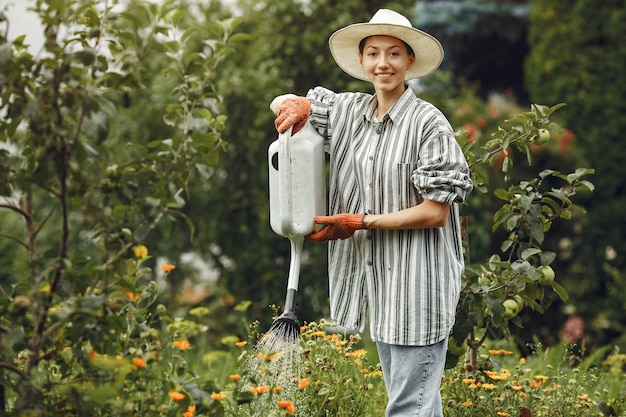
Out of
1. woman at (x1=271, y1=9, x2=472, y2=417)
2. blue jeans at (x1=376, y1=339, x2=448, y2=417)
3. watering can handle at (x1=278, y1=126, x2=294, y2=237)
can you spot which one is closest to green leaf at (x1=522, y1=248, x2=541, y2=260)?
woman at (x1=271, y1=9, x2=472, y2=417)

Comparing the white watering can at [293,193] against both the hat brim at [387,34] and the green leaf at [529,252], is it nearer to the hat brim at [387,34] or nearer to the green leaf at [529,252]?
the hat brim at [387,34]

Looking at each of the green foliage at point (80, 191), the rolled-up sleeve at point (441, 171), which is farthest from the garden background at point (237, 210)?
the rolled-up sleeve at point (441, 171)

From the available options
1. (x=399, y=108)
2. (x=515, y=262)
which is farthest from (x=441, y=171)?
(x=515, y=262)

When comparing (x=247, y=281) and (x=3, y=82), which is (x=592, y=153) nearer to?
(x=247, y=281)

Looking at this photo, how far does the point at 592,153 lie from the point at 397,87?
3698 mm

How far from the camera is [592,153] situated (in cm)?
581

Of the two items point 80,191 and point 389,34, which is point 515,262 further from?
point 80,191

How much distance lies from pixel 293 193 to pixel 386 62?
0.44 metres

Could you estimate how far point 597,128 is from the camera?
5.78 m

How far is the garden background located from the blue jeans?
0.89 ft

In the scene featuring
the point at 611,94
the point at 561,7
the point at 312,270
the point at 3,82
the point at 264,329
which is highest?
the point at 561,7

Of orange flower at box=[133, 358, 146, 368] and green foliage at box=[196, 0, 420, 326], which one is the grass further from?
green foliage at box=[196, 0, 420, 326]

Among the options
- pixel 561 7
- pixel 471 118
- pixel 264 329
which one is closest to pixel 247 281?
pixel 264 329

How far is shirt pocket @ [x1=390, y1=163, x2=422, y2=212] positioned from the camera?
7.85 ft
